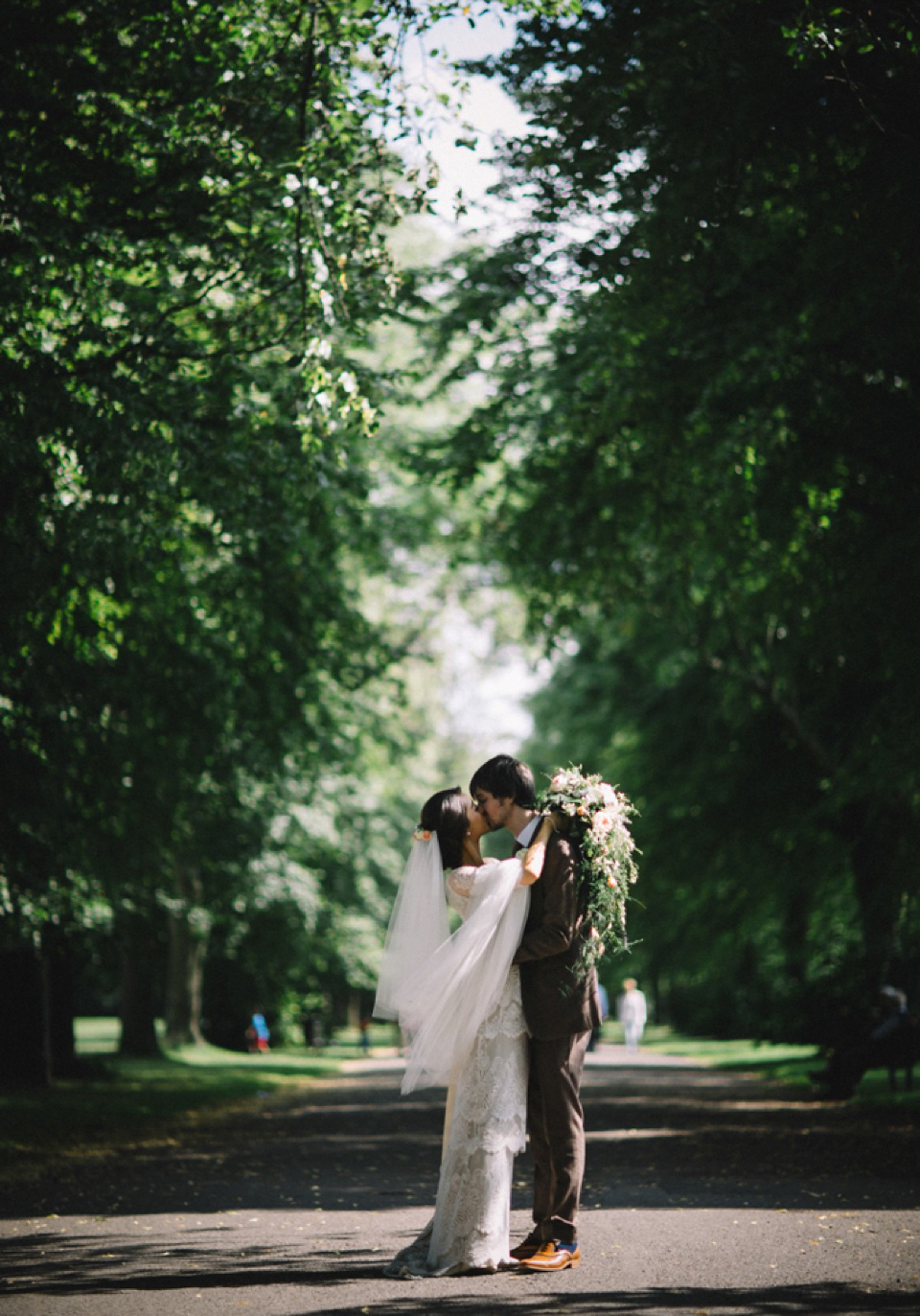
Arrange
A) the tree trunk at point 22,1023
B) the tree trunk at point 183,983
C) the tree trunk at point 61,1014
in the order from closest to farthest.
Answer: the tree trunk at point 22,1023
the tree trunk at point 61,1014
the tree trunk at point 183,983

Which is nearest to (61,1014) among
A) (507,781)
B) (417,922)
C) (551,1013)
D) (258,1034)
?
(258,1034)

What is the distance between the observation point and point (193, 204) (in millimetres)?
10438

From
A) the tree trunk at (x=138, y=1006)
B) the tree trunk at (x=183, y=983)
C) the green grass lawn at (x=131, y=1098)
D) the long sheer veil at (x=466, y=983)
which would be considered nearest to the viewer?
the long sheer veil at (x=466, y=983)

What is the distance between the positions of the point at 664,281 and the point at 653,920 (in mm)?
15384

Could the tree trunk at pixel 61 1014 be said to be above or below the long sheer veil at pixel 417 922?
below

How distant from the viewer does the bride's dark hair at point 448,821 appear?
675 cm

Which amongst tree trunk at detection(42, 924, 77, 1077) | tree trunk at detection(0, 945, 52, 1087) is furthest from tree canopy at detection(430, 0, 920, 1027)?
tree trunk at detection(42, 924, 77, 1077)

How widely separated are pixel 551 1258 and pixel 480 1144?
0.60 meters

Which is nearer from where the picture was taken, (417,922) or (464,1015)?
(464,1015)

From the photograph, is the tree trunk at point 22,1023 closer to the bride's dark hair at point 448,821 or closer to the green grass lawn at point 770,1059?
the green grass lawn at point 770,1059

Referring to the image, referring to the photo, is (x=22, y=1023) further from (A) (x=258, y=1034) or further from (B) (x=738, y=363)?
(A) (x=258, y=1034)

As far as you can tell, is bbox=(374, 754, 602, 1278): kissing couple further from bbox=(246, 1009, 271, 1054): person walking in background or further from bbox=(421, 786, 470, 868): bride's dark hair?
bbox=(246, 1009, 271, 1054): person walking in background

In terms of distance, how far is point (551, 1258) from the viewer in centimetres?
635

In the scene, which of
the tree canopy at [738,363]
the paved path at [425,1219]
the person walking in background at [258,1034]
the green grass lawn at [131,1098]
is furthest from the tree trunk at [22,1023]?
the person walking in background at [258,1034]
